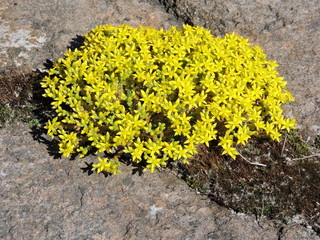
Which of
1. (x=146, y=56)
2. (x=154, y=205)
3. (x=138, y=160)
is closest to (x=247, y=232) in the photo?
(x=154, y=205)

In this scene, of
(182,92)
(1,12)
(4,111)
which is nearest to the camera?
(182,92)

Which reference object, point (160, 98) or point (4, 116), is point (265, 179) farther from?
point (4, 116)

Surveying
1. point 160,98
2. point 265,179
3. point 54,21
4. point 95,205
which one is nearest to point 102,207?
point 95,205

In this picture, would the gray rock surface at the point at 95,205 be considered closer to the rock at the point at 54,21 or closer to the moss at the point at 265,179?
the moss at the point at 265,179

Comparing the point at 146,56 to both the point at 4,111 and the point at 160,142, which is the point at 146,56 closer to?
the point at 160,142

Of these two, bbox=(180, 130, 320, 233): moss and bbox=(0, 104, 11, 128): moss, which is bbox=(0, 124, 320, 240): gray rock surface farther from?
bbox=(0, 104, 11, 128): moss

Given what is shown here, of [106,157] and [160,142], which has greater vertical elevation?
[160,142]

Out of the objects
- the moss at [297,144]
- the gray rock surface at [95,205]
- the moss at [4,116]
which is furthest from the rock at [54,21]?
the moss at [297,144]
